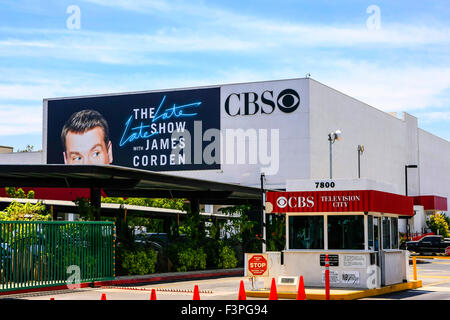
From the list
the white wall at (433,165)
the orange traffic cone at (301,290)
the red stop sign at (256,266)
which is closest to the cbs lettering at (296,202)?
the red stop sign at (256,266)

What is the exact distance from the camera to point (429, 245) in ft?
202

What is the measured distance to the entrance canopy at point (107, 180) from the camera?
28.0 m

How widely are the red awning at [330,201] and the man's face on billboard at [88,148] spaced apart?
2149 inches

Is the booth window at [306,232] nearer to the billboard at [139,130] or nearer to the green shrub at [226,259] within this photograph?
the green shrub at [226,259]

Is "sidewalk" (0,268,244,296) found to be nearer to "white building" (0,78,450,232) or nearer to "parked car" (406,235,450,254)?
"parked car" (406,235,450,254)

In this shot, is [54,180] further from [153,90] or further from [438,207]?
[438,207]

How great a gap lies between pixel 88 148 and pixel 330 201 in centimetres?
5707

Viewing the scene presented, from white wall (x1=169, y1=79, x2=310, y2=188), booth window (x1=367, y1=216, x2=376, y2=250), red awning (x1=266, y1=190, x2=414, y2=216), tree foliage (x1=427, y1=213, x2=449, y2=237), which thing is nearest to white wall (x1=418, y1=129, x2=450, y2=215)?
tree foliage (x1=427, y1=213, x2=449, y2=237)

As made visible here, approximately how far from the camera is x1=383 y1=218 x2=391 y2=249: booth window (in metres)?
26.9

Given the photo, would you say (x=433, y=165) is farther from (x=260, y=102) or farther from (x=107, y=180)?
(x=107, y=180)

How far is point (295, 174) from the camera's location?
6944cm

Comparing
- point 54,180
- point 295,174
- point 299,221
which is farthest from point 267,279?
point 295,174

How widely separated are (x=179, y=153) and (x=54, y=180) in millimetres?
43387

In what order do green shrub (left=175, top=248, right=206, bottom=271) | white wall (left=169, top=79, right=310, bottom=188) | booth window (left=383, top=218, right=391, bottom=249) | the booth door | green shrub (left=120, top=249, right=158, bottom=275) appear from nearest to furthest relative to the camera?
the booth door, booth window (left=383, top=218, right=391, bottom=249), green shrub (left=120, top=249, right=158, bottom=275), green shrub (left=175, top=248, right=206, bottom=271), white wall (left=169, top=79, right=310, bottom=188)
